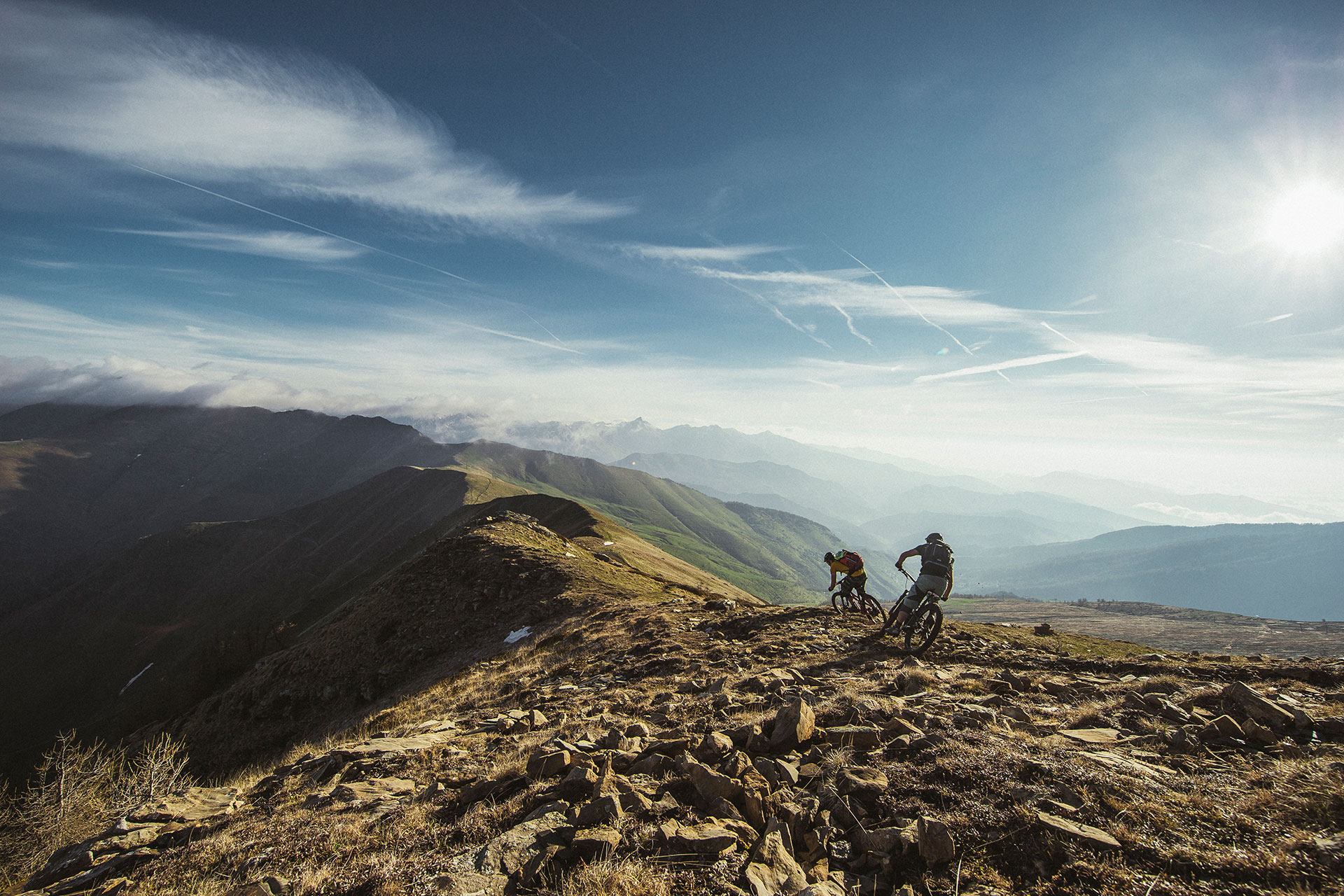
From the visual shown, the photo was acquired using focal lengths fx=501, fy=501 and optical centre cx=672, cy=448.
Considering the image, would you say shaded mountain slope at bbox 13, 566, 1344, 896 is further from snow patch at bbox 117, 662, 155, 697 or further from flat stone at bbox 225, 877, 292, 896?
snow patch at bbox 117, 662, 155, 697

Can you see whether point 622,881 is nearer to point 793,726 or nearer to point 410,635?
point 793,726

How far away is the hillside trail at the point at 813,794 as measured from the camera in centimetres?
495

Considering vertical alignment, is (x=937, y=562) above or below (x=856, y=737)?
above

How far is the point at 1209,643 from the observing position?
184625 millimetres

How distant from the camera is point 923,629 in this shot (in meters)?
16.0

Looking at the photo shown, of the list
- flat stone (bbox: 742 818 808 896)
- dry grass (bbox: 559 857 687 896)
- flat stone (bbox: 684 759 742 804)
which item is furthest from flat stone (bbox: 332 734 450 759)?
flat stone (bbox: 742 818 808 896)

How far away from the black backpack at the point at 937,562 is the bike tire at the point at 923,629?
3.32 feet

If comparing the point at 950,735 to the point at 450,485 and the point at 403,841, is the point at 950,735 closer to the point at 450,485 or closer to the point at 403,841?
the point at 403,841

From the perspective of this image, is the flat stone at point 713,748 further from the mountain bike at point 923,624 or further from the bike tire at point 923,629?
the bike tire at point 923,629

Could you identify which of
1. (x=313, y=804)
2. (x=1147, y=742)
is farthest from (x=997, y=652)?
(x=313, y=804)

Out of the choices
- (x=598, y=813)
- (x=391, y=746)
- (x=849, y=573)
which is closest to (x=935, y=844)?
(x=598, y=813)

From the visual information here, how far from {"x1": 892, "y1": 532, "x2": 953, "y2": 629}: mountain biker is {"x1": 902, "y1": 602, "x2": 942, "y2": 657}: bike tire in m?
0.34

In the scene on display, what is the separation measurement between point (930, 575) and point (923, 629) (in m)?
1.72

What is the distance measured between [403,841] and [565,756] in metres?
2.33
